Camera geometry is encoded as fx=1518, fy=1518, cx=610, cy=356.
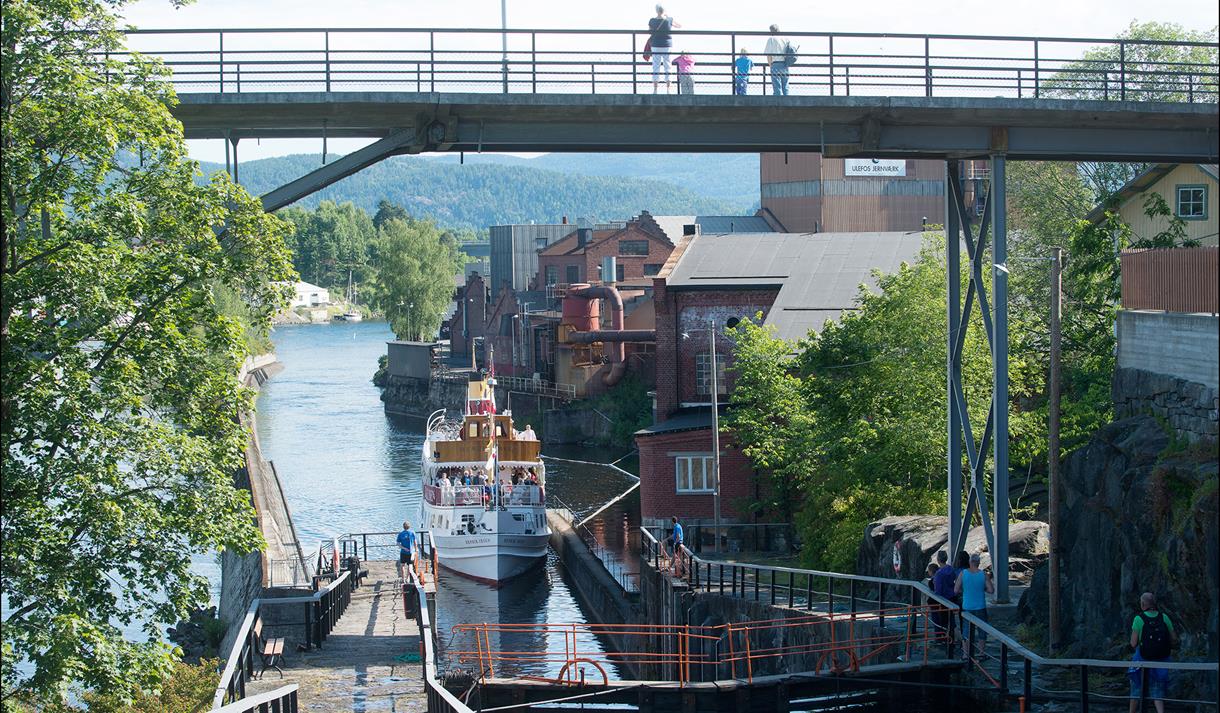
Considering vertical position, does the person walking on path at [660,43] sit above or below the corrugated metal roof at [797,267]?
above

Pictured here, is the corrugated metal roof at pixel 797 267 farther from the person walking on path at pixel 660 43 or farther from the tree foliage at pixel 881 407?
the person walking on path at pixel 660 43

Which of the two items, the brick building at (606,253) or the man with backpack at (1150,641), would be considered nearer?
the man with backpack at (1150,641)

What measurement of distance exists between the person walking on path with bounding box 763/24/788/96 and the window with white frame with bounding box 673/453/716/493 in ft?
72.0

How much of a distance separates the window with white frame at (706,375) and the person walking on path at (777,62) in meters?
26.6

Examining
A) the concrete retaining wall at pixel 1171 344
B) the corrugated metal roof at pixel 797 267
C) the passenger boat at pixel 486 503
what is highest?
the corrugated metal roof at pixel 797 267

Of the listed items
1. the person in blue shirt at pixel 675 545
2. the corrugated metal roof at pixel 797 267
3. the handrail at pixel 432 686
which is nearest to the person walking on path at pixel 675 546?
the person in blue shirt at pixel 675 545

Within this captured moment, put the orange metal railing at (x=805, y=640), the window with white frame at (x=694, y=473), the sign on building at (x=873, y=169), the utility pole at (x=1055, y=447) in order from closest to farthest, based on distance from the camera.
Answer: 1. the utility pole at (x=1055, y=447)
2. the orange metal railing at (x=805, y=640)
3. the window with white frame at (x=694, y=473)
4. the sign on building at (x=873, y=169)

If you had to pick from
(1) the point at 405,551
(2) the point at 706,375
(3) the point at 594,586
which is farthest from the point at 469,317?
(1) the point at 405,551

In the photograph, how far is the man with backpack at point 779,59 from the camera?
2356 centimetres

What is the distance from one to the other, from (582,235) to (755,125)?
67.3m

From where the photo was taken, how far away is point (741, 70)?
23734mm

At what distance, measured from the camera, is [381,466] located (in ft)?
240

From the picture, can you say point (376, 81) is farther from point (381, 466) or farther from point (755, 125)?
point (381, 466)

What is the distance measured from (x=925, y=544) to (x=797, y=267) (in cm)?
2596
